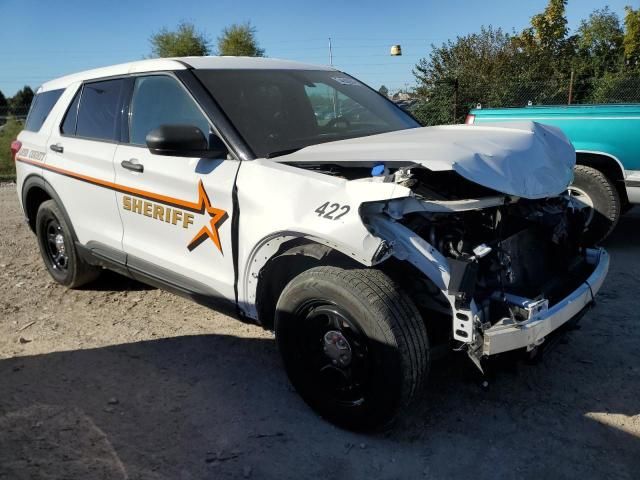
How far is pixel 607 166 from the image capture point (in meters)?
5.95

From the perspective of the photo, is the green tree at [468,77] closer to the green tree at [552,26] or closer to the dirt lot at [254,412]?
the green tree at [552,26]

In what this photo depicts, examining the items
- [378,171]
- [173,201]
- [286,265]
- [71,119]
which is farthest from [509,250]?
[71,119]

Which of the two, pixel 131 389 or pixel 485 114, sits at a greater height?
pixel 485 114

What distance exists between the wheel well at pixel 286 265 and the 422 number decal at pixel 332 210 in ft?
0.79

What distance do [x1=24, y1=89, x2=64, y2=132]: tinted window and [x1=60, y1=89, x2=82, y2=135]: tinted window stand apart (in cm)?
36

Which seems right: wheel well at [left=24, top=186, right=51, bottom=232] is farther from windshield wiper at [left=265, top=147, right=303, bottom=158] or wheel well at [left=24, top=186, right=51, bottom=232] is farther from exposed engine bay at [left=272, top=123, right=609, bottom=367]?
exposed engine bay at [left=272, top=123, right=609, bottom=367]

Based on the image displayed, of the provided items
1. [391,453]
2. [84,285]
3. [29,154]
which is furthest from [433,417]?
[29,154]

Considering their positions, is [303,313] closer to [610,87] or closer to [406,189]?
[406,189]

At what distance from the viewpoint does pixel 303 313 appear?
2.96 meters

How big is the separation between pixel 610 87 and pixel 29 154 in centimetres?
1304

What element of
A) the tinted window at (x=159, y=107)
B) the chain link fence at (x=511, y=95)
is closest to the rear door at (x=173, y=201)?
the tinted window at (x=159, y=107)

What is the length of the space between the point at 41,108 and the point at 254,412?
381 centimetres

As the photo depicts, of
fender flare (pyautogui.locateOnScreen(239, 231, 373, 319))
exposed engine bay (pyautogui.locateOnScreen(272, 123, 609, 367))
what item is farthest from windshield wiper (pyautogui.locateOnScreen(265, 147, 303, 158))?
fender flare (pyautogui.locateOnScreen(239, 231, 373, 319))

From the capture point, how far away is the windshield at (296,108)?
347 cm
